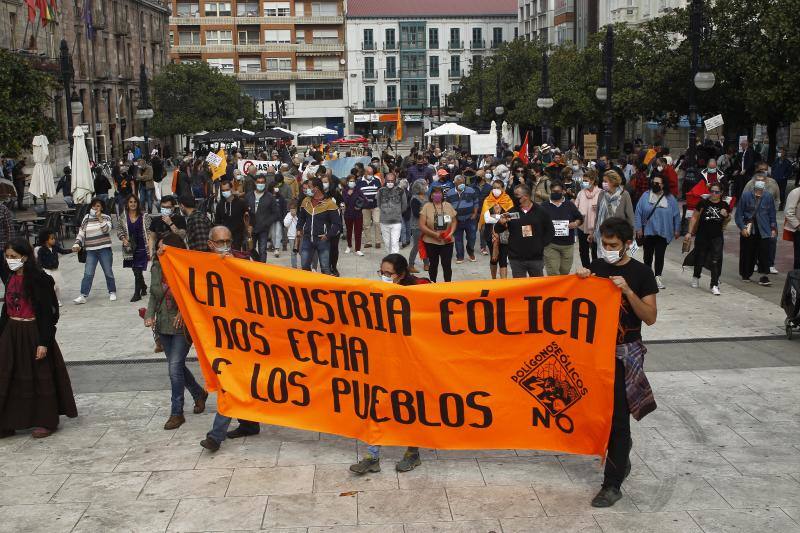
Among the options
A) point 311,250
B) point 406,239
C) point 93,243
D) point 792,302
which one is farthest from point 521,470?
point 406,239

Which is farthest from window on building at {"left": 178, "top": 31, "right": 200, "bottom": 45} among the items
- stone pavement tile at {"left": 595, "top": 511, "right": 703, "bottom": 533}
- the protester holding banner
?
stone pavement tile at {"left": 595, "top": 511, "right": 703, "bottom": 533}

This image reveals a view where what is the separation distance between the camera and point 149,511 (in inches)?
265

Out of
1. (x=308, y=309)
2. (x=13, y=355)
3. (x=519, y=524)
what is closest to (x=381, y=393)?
(x=308, y=309)

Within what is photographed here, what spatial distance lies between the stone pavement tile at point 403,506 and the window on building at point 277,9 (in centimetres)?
8957

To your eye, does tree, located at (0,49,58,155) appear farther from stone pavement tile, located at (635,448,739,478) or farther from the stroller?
stone pavement tile, located at (635,448,739,478)

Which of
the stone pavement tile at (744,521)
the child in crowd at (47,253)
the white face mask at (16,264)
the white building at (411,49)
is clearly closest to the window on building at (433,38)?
the white building at (411,49)

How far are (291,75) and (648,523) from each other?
90.4m

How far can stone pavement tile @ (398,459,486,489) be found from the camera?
7.15m

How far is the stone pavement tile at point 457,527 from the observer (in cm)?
633

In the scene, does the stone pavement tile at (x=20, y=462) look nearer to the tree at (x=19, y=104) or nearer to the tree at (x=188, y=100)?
the tree at (x=19, y=104)

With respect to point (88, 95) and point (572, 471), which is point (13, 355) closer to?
point (572, 471)

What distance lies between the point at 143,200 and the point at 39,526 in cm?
2226

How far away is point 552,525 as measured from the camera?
638 cm

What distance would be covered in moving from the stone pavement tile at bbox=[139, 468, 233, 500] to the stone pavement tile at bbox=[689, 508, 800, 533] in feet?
10.9
